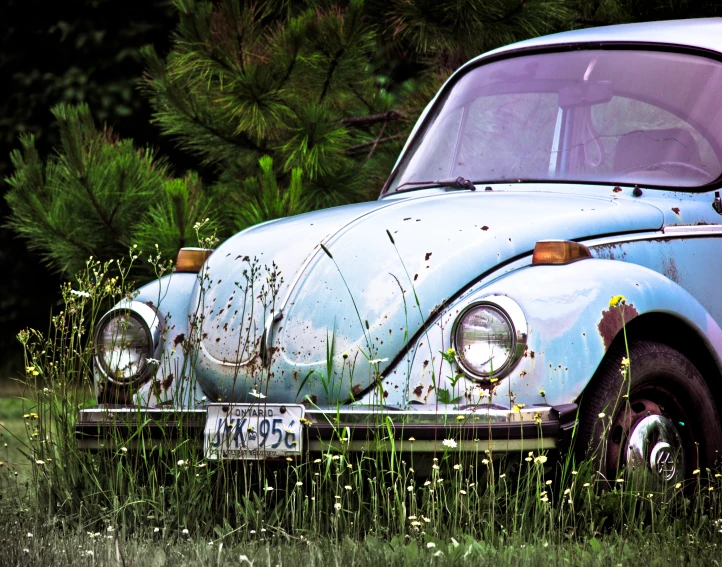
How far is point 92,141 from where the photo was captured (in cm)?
586

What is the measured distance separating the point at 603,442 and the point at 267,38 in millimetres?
3680

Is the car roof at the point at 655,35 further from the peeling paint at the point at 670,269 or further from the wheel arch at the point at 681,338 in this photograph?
the wheel arch at the point at 681,338

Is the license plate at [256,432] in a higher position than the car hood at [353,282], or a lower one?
lower

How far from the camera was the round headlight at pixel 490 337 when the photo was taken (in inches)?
112

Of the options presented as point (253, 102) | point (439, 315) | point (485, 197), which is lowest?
point (439, 315)

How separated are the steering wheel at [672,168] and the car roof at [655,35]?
1.53 ft

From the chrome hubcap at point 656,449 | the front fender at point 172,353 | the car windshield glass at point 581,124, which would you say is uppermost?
the car windshield glass at point 581,124

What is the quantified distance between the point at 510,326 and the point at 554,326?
0.12m

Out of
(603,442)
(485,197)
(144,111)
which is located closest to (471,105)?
(485,197)

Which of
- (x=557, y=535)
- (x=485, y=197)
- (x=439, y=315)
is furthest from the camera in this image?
(x=485, y=197)

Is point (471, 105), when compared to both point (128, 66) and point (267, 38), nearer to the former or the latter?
point (267, 38)

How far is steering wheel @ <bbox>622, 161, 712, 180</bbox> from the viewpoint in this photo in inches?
145

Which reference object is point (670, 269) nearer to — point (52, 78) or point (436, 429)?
point (436, 429)

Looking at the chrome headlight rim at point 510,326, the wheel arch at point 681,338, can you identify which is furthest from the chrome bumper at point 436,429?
the wheel arch at point 681,338
